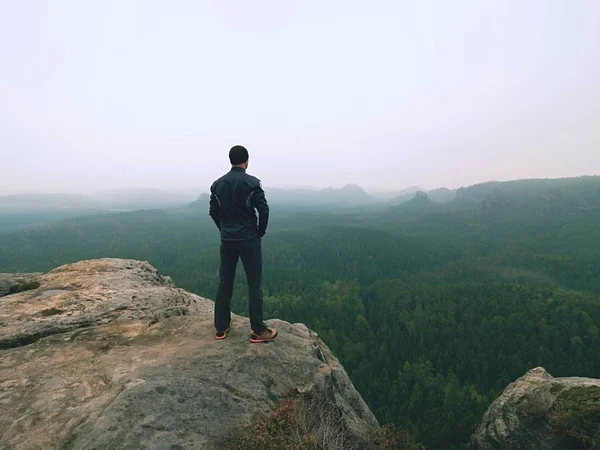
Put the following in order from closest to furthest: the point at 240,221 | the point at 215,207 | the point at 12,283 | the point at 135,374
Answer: the point at 135,374 → the point at 240,221 → the point at 215,207 → the point at 12,283

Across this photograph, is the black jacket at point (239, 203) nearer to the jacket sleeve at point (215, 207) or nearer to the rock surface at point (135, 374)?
the jacket sleeve at point (215, 207)

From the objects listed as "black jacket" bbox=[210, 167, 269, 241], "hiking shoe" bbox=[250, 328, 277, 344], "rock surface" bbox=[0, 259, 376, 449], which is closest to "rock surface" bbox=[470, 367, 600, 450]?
"rock surface" bbox=[0, 259, 376, 449]

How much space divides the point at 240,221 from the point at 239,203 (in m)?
0.51

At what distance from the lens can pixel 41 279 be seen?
1504 cm

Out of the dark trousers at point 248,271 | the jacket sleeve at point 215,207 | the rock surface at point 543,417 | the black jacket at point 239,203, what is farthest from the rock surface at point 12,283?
the rock surface at point 543,417

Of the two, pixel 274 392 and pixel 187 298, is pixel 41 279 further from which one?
pixel 274 392

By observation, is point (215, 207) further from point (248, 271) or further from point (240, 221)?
point (248, 271)

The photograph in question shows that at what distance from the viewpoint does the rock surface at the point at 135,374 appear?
20.7 feet

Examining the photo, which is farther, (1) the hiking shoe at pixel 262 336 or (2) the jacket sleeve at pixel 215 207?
(1) the hiking shoe at pixel 262 336

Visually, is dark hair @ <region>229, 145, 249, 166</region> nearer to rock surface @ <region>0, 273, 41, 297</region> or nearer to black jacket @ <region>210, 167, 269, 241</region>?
black jacket @ <region>210, 167, 269, 241</region>

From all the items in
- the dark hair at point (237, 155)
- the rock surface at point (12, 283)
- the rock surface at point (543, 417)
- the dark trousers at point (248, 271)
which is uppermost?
the dark hair at point (237, 155)

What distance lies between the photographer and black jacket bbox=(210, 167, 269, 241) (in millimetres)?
8812

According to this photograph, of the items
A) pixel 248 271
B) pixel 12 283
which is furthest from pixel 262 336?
pixel 12 283

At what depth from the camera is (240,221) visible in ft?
29.2
